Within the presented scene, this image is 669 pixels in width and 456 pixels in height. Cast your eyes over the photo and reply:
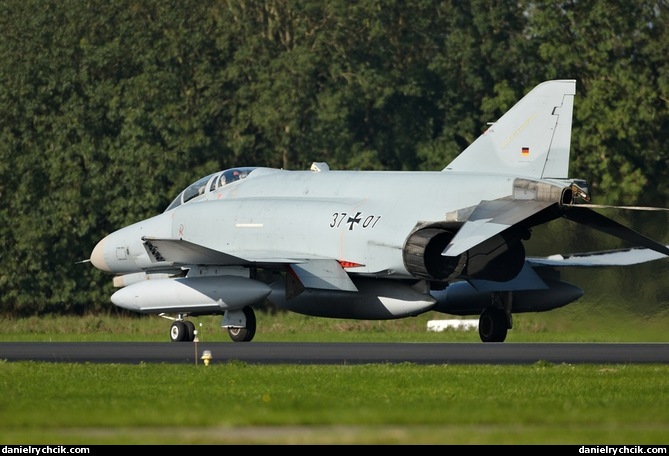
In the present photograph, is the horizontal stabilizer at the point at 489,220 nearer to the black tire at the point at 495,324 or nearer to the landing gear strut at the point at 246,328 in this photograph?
the black tire at the point at 495,324

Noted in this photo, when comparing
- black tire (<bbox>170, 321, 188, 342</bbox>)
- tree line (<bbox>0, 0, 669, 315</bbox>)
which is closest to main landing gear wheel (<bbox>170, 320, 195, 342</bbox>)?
black tire (<bbox>170, 321, 188, 342</bbox>)

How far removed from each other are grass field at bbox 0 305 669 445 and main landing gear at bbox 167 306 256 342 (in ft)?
25.3

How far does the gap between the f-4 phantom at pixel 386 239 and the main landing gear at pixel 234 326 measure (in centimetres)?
2

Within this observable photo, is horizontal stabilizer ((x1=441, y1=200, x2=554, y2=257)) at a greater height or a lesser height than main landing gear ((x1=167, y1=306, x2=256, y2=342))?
greater

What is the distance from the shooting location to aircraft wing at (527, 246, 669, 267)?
87.9 feet

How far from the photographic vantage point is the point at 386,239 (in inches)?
973

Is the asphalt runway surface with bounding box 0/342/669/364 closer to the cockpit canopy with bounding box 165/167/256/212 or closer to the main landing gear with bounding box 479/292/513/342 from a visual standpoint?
the main landing gear with bounding box 479/292/513/342

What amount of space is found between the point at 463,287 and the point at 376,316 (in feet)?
7.73

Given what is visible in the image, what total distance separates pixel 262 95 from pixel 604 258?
2512 centimetres

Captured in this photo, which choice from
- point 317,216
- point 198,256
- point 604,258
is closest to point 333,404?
point 317,216

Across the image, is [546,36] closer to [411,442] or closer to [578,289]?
[578,289]

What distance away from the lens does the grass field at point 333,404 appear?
37.2ft

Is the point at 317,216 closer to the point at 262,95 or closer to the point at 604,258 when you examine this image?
the point at 604,258

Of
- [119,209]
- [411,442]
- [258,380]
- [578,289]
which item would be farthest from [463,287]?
[119,209]
